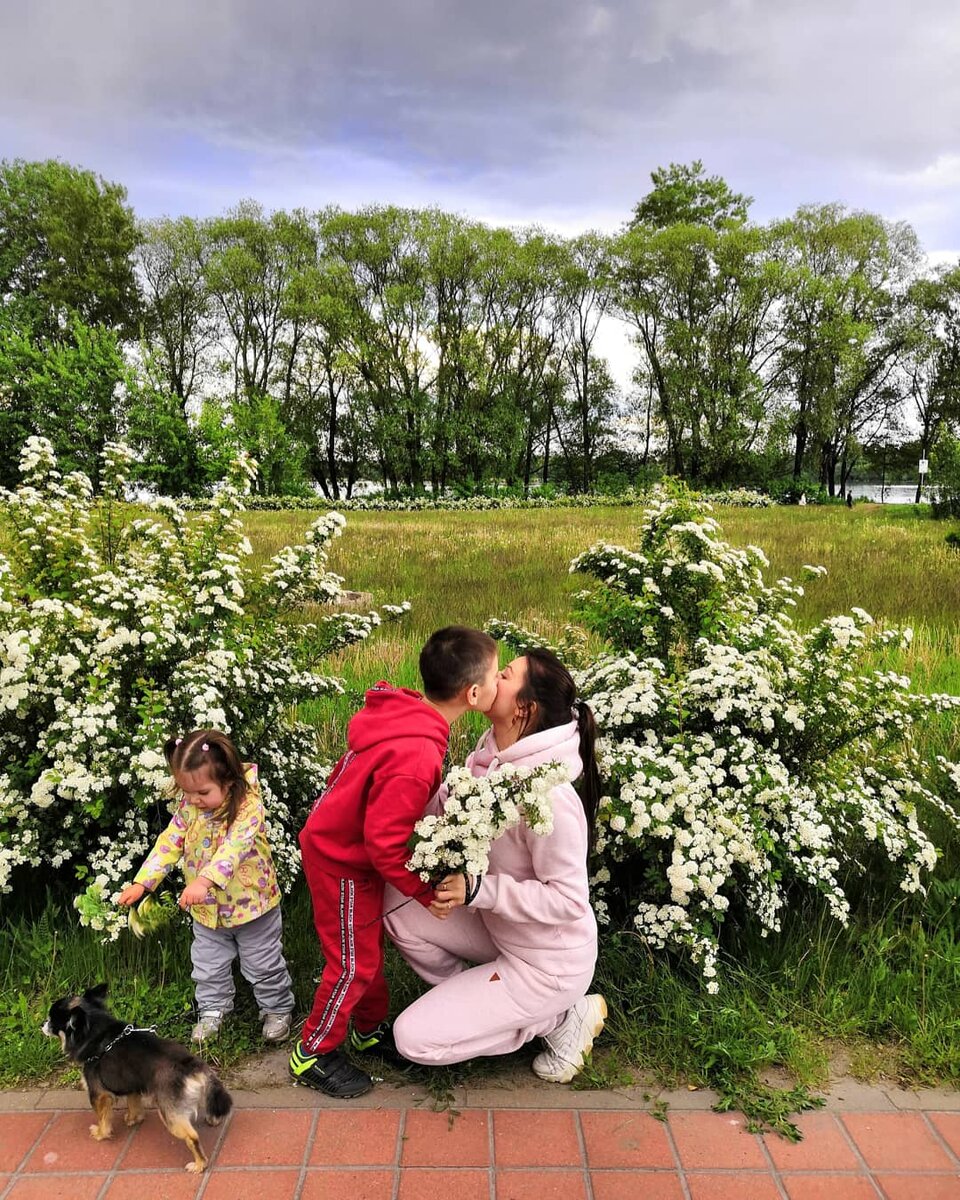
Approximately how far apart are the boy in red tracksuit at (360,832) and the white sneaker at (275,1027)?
0.21m

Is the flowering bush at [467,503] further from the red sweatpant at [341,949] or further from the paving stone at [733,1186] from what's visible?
the paving stone at [733,1186]

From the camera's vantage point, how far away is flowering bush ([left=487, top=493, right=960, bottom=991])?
3084 mm

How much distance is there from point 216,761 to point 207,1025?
3.31 feet

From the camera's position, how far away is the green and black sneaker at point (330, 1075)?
2.76 m

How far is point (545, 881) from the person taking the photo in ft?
9.00

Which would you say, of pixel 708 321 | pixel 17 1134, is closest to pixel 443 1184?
pixel 17 1134

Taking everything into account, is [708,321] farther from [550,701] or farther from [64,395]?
[550,701]

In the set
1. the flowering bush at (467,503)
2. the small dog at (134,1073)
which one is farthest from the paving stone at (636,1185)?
the flowering bush at (467,503)

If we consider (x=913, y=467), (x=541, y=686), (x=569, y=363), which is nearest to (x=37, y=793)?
(x=541, y=686)

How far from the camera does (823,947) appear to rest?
339 centimetres

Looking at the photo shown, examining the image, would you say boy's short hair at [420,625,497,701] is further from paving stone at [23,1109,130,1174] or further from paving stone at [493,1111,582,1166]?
paving stone at [23,1109,130,1174]

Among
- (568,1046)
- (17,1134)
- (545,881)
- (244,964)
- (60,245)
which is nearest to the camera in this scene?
(17,1134)

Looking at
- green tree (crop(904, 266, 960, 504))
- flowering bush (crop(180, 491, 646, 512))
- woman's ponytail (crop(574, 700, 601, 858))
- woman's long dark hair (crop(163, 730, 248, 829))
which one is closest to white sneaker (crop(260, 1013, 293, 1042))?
woman's long dark hair (crop(163, 730, 248, 829))

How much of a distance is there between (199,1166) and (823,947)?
97.5 inches
